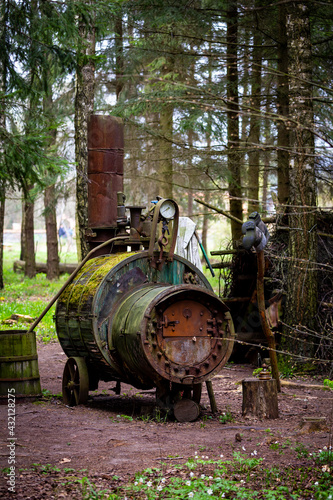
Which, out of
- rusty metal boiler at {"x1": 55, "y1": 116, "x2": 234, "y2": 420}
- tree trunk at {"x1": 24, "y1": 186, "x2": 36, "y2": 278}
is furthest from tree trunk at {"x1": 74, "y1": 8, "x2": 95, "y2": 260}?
tree trunk at {"x1": 24, "y1": 186, "x2": 36, "y2": 278}

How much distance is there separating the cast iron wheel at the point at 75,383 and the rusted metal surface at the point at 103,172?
2.30 m

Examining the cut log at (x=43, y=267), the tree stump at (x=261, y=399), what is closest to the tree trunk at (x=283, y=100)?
the tree stump at (x=261, y=399)

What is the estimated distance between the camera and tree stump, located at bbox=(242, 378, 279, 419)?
6.49m

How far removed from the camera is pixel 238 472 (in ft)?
14.5

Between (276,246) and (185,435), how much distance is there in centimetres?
536

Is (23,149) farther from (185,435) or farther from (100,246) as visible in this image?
(185,435)

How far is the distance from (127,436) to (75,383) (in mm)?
1963

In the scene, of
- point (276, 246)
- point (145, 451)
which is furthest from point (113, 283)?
point (276, 246)

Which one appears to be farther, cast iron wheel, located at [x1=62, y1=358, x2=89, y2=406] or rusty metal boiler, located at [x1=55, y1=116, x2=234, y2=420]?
cast iron wheel, located at [x1=62, y1=358, x2=89, y2=406]

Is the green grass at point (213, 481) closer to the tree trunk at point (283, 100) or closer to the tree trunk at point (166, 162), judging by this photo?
the tree trunk at point (283, 100)

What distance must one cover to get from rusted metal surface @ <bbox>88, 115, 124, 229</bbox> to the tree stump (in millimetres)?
3509

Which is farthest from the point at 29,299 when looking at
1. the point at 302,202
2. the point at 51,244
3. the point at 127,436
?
the point at 127,436

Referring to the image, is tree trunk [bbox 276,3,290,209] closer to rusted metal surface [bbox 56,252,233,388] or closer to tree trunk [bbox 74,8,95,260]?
tree trunk [bbox 74,8,95,260]

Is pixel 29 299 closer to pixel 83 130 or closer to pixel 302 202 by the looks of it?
pixel 83 130
